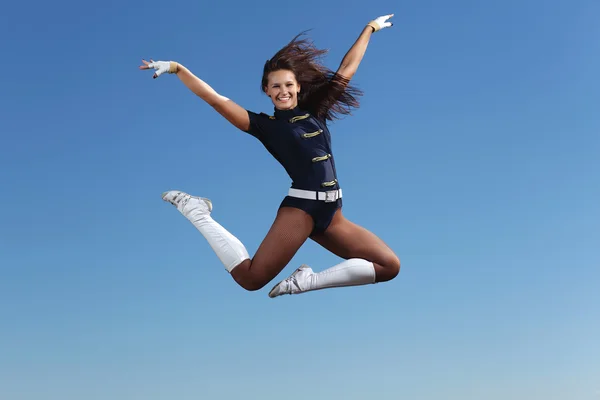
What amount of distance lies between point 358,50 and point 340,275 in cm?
224

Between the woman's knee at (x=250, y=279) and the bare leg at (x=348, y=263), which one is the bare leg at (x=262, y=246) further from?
the bare leg at (x=348, y=263)

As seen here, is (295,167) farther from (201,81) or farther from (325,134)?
(201,81)

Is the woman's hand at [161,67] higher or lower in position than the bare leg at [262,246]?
higher

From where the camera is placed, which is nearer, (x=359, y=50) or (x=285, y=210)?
(x=285, y=210)

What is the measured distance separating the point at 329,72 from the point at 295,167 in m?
1.08

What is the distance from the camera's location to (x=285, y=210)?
648 cm

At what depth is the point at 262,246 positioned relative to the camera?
6.36 metres

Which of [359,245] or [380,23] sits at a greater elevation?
[380,23]

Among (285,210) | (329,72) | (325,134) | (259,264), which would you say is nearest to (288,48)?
(329,72)

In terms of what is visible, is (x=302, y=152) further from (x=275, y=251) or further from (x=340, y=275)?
(x=340, y=275)

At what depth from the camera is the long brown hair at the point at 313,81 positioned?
681 centimetres

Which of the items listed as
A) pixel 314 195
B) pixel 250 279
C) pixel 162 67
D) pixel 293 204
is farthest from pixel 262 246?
pixel 162 67

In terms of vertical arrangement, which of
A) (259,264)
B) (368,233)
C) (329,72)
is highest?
(329,72)

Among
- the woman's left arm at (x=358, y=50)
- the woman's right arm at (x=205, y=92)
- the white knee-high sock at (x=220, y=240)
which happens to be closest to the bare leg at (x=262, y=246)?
the white knee-high sock at (x=220, y=240)
